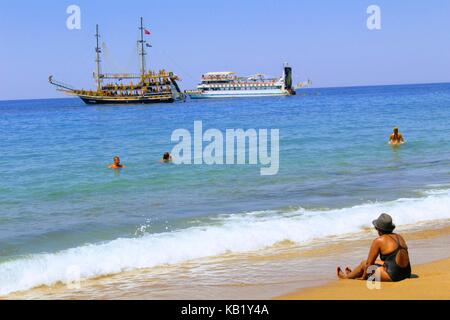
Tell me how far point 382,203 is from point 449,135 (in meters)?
19.4

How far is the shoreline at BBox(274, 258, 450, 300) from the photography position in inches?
263

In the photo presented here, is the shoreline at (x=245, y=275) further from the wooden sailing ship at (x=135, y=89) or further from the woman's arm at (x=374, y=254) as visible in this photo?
the wooden sailing ship at (x=135, y=89)

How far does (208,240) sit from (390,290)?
13.7 feet

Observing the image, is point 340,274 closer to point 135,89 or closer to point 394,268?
point 394,268

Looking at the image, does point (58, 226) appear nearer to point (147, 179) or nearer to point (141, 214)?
point (141, 214)

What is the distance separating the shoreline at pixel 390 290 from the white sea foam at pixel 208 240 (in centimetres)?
302

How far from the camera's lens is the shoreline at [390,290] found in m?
6.69

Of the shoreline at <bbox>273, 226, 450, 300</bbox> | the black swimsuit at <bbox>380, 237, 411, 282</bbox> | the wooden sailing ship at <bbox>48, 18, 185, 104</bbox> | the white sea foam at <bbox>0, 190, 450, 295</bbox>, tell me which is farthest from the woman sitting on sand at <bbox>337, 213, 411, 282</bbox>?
the wooden sailing ship at <bbox>48, 18, 185, 104</bbox>

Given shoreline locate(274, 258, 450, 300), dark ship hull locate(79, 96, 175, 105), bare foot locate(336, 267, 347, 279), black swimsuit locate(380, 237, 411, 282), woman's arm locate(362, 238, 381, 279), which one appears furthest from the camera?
dark ship hull locate(79, 96, 175, 105)

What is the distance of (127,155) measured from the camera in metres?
27.1

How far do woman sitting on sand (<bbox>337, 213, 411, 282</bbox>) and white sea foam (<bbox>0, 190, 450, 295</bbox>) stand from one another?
10.4 feet

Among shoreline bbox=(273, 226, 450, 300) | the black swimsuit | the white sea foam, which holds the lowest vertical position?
the white sea foam

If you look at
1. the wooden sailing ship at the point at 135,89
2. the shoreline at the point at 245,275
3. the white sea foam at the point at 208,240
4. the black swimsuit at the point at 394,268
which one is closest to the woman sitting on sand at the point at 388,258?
the black swimsuit at the point at 394,268

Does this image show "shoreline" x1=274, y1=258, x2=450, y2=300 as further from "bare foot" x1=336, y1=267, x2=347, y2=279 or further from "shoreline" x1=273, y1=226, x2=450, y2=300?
"bare foot" x1=336, y1=267, x2=347, y2=279
